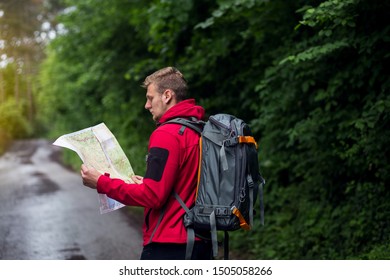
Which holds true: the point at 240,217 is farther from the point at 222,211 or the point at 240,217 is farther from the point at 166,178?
the point at 166,178

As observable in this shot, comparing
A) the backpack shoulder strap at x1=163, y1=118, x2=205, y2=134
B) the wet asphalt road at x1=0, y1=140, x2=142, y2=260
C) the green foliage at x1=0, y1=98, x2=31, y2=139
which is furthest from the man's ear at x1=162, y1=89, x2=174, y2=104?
the green foliage at x1=0, y1=98, x2=31, y2=139

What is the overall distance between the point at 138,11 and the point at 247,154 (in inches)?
280

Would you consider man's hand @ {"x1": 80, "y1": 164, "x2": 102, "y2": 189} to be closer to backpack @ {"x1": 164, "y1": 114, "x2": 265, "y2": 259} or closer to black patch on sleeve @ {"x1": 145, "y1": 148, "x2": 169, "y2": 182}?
black patch on sleeve @ {"x1": 145, "y1": 148, "x2": 169, "y2": 182}

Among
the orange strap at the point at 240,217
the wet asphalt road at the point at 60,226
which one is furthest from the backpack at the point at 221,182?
the wet asphalt road at the point at 60,226

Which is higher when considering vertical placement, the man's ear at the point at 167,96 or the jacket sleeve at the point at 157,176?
the man's ear at the point at 167,96

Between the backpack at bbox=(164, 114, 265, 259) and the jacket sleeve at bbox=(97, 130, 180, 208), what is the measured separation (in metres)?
0.11

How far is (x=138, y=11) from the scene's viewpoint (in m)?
9.32

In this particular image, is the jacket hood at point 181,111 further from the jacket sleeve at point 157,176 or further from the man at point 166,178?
the jacket sleeve at point 157,176

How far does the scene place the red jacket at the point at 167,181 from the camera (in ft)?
8.75

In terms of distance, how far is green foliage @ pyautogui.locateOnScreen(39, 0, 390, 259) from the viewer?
5.49 meters

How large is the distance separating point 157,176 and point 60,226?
7.49 m

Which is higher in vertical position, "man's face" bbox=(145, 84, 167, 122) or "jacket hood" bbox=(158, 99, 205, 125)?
"man's face" bbox=(145, 84, 167, 122)

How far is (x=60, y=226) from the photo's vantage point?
380 inches
